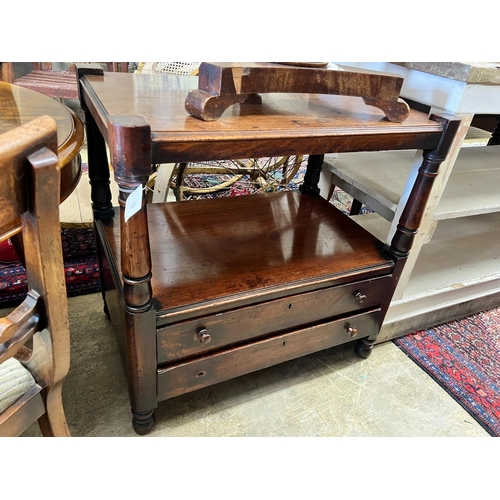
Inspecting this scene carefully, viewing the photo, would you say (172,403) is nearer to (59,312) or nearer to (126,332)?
A: (126,332)

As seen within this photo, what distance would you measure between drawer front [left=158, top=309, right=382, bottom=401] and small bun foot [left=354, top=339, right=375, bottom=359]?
0.07 metres

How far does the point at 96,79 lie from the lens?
104cm

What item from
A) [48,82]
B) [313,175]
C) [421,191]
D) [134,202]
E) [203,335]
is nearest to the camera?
[134,202]

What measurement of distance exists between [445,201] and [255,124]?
776mm

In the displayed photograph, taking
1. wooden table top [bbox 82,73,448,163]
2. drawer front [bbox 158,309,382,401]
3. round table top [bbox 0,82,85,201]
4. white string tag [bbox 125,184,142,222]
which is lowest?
drawer front [bbox 158,309,382,401]

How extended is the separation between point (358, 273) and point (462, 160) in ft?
3.08

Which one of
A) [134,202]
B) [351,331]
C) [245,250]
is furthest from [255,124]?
[351,331]

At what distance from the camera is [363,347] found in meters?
1.38

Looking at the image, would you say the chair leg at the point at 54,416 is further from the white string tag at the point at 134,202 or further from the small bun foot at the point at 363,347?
the small bun foot at the point at 363,347

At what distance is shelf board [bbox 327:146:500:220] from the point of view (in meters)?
1.25

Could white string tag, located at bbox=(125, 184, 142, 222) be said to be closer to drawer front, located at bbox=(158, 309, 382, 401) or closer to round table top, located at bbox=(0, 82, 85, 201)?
round table top, located at bbox=(0, 82, 85, 201)

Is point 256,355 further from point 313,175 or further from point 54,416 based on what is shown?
point 313,175

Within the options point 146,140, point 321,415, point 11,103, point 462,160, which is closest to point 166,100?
point 146,140

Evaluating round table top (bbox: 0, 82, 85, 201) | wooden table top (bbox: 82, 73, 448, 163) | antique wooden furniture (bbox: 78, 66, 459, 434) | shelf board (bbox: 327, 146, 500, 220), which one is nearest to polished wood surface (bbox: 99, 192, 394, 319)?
antique wooden furniture (bbox: 78, 66, 459, 434)
